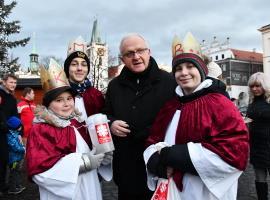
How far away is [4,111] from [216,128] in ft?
15.3

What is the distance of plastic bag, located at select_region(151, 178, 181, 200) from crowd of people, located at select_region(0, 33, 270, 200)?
0.9 inches

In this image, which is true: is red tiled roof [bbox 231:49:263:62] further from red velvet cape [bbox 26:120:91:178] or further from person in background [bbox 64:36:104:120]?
red velvet cape [bbox 26:120:91:178]

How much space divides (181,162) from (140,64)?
1.06 m

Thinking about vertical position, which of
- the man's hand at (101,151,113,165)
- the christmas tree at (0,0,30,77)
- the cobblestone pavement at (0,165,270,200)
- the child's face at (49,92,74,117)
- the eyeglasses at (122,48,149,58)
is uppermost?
the christmas tree at (0,0,30,77)

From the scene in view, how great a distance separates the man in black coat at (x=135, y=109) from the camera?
2982 millimetres

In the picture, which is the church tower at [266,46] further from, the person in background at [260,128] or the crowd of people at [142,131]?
the crowd of people at [142,131]

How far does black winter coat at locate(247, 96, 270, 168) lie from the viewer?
Result: 4.51m

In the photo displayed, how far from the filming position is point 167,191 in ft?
8.02

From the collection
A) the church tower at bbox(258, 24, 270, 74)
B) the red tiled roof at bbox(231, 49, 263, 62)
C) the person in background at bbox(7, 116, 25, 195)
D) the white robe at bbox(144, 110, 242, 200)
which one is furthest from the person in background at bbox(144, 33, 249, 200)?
the red tiled roof at bbox(231, 49, 263, 62)

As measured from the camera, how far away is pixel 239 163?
2.24 m

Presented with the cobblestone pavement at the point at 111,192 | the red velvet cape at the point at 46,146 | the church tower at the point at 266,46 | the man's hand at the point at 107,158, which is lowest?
the cobblestone pavement at the point at 111,192

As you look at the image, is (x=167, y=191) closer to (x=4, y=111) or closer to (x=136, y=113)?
(x=136, y=113)

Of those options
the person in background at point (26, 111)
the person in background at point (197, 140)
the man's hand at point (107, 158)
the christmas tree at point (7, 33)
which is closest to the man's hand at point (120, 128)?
the man's hand at point (107, 158)

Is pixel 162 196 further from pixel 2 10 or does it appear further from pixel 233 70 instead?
pixel 233 70
